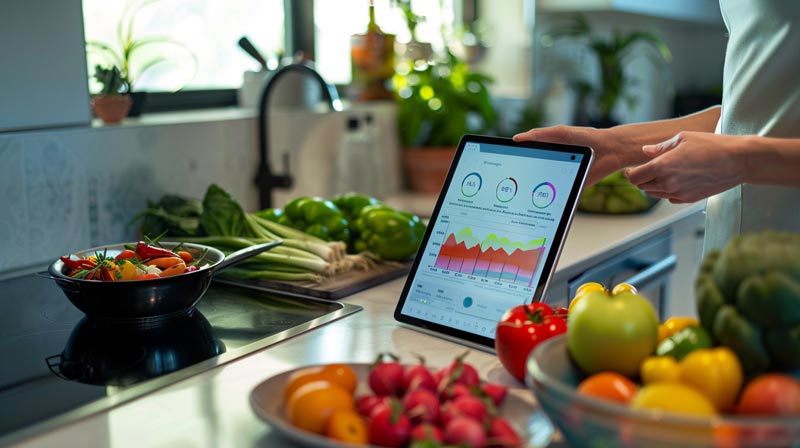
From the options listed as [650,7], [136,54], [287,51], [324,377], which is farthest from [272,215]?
[650,7]

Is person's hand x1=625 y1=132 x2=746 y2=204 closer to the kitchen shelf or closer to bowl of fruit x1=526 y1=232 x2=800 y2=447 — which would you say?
bowl of fruit x1=526 y1=232 x2=800 y2=447

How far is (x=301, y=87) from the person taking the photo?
2178mm

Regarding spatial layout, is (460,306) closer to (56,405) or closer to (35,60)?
(56,405)

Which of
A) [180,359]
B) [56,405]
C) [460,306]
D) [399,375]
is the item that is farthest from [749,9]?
[56,405]

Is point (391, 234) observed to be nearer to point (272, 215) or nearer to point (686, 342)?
point (272, 215)

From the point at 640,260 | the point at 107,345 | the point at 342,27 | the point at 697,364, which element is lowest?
the point at 640,260

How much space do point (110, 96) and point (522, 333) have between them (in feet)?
3.71

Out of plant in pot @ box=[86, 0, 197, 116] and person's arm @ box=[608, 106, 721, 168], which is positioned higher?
plant in pot @ box=[86, 0, 197, 116]

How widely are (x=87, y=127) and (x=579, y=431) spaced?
128 centimetres

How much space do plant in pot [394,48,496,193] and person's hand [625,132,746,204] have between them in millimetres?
1413

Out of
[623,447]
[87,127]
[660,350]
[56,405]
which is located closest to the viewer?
[623,447]

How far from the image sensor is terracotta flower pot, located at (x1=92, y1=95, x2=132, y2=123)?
1696mm

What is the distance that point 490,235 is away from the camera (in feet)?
3.68

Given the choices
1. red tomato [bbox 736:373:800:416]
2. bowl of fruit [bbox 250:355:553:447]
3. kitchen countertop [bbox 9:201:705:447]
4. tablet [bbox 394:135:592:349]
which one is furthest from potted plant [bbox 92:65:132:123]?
red tomato [bbox 736:373:800:416]
